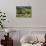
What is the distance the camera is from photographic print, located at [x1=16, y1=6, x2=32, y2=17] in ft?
12.4

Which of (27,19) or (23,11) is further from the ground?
(23,11)

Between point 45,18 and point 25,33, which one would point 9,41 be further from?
point 45,18

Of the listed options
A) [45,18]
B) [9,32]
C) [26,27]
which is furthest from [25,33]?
[45,18]

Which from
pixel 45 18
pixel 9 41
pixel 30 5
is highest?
pixel 30 5

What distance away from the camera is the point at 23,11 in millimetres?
3795

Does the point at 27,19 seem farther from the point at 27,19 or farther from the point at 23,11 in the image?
the point at 23,11

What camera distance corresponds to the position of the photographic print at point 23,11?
3777 millimetres

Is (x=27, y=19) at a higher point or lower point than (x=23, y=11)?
lower

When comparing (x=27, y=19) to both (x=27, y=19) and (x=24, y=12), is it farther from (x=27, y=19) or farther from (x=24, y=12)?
(x=24, y=12)

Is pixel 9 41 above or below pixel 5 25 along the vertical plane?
below

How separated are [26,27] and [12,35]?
0.47 m

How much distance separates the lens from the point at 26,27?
12.5 feet

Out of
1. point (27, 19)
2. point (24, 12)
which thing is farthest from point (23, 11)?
point (27, 19)

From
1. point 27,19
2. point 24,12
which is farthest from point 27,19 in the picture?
point 24,12
